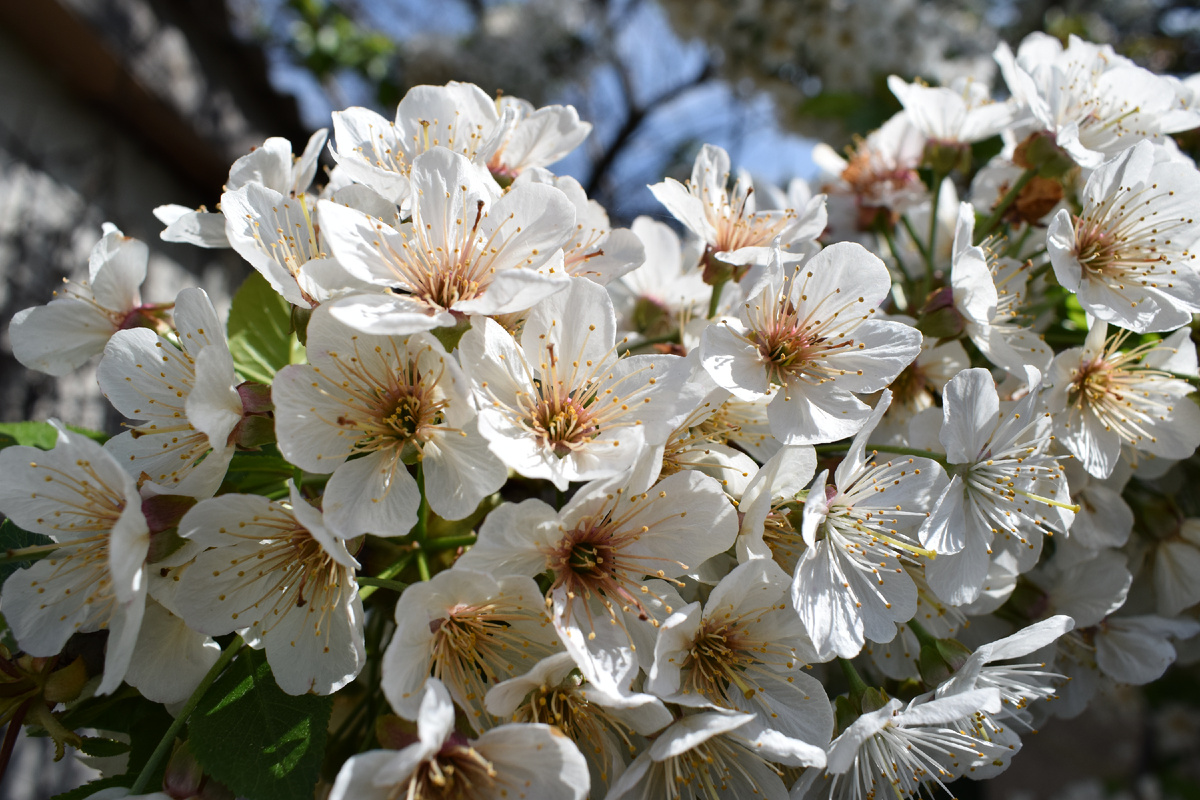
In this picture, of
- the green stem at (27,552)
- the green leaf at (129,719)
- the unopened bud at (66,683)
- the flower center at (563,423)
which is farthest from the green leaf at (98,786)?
the flower center at (563,423)

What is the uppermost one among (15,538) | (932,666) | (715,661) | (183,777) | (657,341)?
(15,538)

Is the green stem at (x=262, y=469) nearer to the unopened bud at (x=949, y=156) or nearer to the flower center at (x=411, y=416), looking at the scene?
the flower center at (x=411, y=416)

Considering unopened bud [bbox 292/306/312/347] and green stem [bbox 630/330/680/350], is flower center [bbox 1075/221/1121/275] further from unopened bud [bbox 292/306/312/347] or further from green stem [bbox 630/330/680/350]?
unopened bud [bbox 292/306/312/347]

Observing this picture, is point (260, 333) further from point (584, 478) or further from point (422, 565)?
point (584, 478)

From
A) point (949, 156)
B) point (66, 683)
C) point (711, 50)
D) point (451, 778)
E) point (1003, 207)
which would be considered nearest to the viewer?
point (451, 778)

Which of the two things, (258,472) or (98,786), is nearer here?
(98,786)

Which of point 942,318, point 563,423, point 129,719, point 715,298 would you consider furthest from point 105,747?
point 942,318
